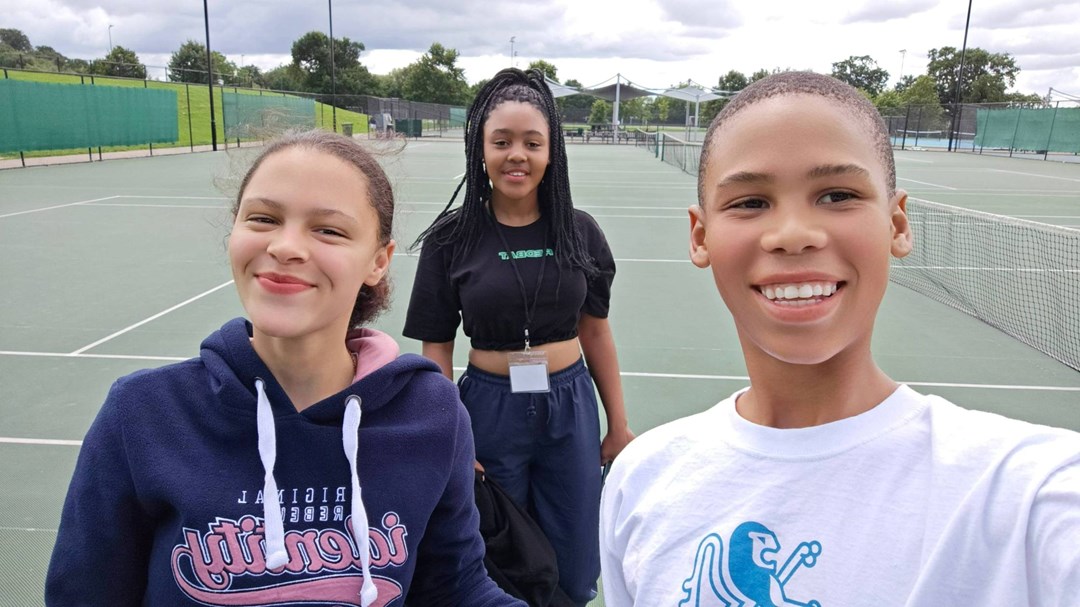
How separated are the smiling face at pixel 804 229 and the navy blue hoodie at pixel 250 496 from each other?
76 cm

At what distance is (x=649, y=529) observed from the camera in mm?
1261

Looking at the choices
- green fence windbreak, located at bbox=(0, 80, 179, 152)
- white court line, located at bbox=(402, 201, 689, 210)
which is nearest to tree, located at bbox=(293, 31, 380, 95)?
green fence windbreak, located at bbox=(0, 80, 179, 152)

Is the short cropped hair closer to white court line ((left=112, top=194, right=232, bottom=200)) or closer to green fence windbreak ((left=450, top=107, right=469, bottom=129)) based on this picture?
white court line ((left=112, top=194, right=232, bottom=200))

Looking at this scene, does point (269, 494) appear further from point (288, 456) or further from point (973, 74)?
point (973, 74)

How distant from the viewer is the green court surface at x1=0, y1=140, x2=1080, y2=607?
4293 mm

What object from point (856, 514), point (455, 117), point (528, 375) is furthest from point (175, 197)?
point (455, 117)

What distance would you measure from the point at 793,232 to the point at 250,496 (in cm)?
109

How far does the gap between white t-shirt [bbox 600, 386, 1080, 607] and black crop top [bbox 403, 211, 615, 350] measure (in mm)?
1422

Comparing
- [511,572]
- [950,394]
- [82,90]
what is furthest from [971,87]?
[511,572]

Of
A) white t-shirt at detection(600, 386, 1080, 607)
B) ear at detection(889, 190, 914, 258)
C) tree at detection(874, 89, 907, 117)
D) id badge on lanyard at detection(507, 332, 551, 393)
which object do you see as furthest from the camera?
tree at detection(874, 89, 907, 117)

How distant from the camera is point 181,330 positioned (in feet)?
21.7

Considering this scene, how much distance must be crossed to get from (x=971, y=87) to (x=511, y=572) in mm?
79533

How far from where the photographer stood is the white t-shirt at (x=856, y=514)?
0.95 metres

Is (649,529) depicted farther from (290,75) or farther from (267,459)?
(290,75)
